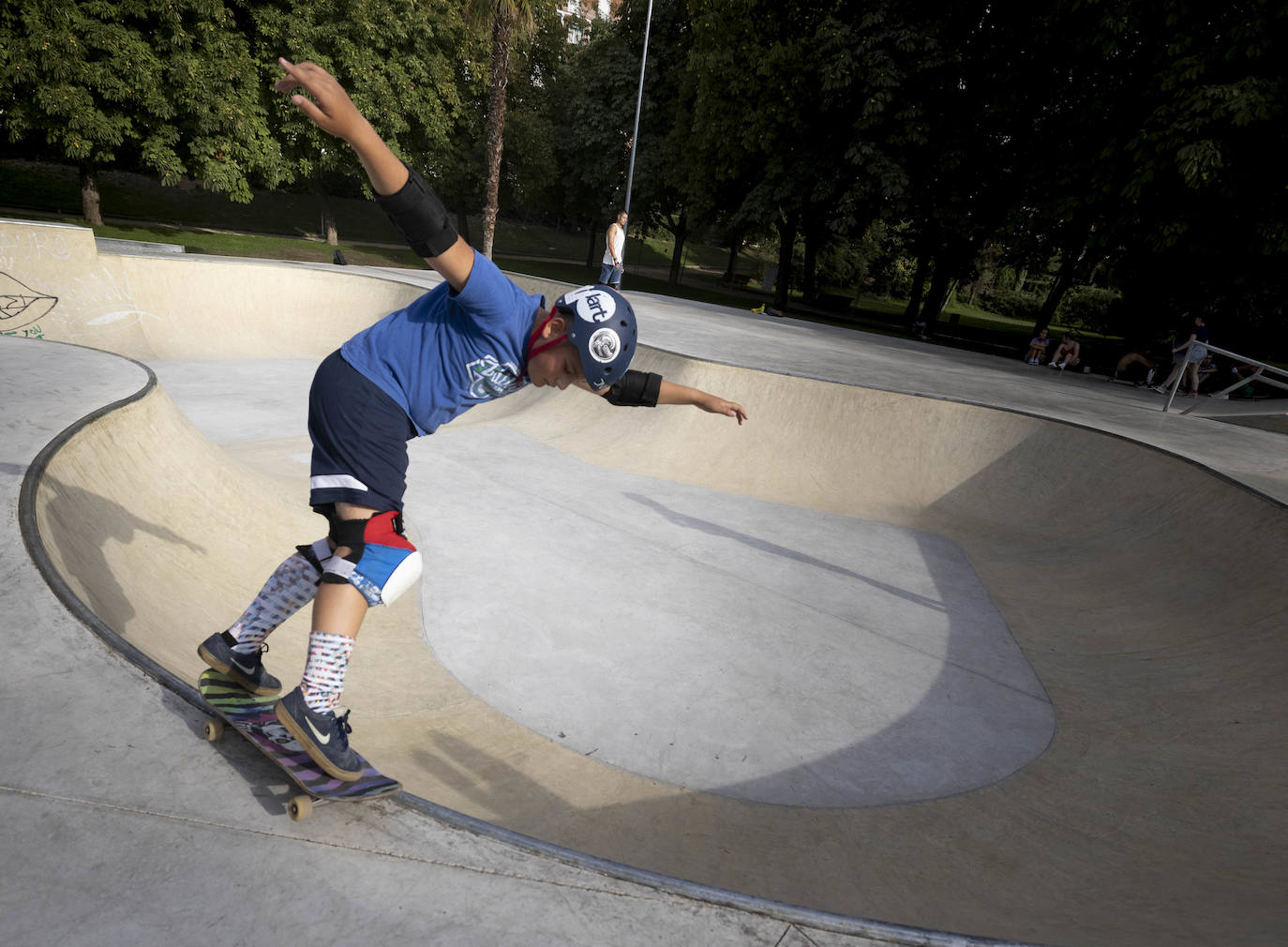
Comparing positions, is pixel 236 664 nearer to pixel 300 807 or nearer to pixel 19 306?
pixel 300 807

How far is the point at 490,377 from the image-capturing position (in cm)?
246

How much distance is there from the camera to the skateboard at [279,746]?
213 cm

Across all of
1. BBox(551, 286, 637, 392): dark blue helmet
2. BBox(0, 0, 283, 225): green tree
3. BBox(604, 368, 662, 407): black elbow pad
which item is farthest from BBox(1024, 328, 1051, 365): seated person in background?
BBox(0, 0, 283, 225): green tree

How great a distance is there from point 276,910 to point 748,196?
2549 centimetres

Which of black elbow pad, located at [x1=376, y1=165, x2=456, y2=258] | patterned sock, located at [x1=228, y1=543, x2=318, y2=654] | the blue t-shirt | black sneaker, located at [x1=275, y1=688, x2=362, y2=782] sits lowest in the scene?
black sneaker, located at [x1=275, y1=688, x2=362, y2=782]

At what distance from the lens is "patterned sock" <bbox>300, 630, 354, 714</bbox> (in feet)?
7.21

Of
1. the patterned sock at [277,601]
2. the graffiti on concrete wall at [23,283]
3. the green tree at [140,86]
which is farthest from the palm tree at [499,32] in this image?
the patterned sock at [277,601]

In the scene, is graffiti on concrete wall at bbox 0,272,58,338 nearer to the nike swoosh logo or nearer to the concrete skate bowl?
the concrete skate bowl

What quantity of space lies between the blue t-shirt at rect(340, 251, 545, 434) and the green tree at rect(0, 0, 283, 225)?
23.9 metres

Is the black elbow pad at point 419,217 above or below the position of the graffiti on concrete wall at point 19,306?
above

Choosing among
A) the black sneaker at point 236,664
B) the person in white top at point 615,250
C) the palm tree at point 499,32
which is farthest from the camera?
the palm tree at point 499,32

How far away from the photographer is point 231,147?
22.7m

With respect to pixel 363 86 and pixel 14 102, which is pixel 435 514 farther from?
pixel 363 86

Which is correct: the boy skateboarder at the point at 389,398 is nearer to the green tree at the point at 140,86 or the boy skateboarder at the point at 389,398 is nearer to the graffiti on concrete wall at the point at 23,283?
the graffiti on concrete wall at the point at 23,283
